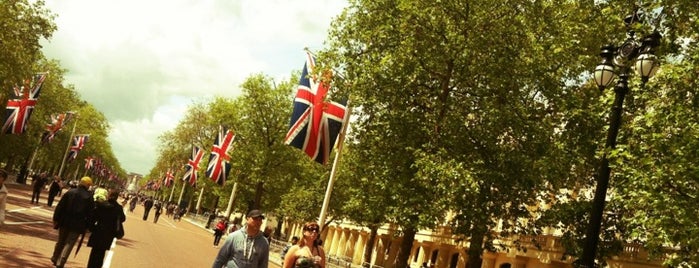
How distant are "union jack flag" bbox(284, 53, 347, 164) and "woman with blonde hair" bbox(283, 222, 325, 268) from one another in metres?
12.1

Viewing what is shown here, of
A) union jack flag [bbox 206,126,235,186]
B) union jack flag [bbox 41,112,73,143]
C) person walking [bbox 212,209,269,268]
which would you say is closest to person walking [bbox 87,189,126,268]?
person walking [bbox 212,209,269,268]

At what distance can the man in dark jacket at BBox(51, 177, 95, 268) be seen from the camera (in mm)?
10273

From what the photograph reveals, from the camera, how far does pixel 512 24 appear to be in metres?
22.0

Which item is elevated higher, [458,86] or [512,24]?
[512,24]

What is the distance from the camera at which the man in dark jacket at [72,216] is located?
10273 mm

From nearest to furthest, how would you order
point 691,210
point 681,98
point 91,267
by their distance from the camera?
point 91,267 → point 691,210 → point 681,98

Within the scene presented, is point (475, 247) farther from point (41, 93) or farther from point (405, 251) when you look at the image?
point (41, 93)

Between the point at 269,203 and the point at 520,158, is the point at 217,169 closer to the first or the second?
the point at 269,203

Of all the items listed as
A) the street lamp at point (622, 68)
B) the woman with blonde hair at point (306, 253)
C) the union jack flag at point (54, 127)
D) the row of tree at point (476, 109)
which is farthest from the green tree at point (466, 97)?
the union jack flag at point (54, 127)

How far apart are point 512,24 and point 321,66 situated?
7721mm

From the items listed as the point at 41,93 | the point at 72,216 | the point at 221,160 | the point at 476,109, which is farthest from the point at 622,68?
the point at 41,93

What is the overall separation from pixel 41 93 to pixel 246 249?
64585 mm

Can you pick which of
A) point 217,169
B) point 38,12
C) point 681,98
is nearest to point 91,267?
point 681,98

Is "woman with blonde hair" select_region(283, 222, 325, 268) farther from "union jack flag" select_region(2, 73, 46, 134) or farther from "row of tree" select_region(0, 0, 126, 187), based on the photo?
"union jack flag" select_region(2, 73, 46, 134)
